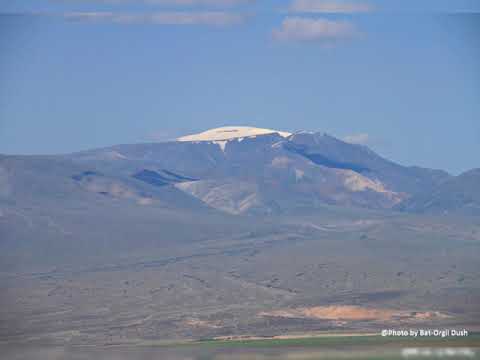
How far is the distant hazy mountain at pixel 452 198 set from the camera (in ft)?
564

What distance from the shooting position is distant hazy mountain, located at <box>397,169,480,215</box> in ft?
564

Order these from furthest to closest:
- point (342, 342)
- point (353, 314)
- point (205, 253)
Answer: point (205, 253), point (353, 314), point (342, 342)

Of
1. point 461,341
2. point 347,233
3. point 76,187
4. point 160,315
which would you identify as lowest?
point 461,341

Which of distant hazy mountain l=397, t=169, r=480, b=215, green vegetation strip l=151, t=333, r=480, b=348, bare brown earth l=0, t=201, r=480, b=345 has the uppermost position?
distant hazy mountain l=397, t=169, r=480, b=215

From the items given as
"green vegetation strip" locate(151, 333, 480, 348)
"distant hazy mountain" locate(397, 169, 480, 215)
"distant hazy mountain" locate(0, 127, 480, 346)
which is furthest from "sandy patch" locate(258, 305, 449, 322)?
"distant hazy mountain" locate(397, 169, 480, 215)

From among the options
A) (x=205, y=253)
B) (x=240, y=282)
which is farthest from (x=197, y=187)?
(x=240, y=282)

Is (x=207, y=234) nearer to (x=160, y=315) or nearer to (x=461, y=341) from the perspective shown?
(x=160, y=315)

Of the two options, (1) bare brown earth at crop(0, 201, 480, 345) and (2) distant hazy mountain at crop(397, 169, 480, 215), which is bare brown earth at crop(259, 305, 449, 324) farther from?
(2) distant hazy mountain at crop(397, 169, 480, 215)

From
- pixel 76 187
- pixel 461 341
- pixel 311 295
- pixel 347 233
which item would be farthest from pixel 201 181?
pixel 461 341

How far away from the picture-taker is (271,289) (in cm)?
8375

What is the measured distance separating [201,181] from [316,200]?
1885 centimetres

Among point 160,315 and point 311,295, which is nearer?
point 160,315

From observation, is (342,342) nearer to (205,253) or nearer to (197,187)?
(205,253)

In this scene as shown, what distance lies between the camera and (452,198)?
580 feet
